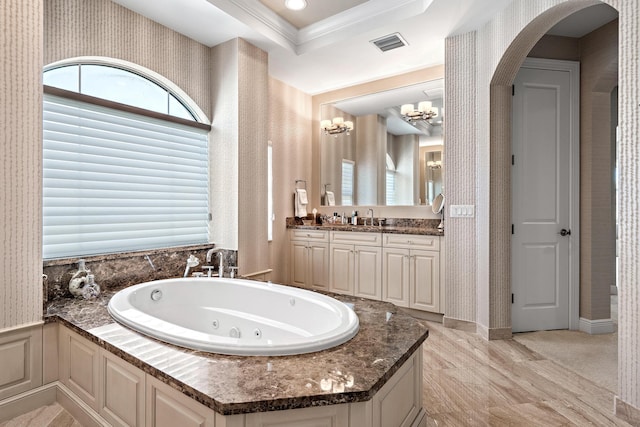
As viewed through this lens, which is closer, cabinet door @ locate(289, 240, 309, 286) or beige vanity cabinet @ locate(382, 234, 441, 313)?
beige vanity cabinet @ locate(382, 234, 441, 313)

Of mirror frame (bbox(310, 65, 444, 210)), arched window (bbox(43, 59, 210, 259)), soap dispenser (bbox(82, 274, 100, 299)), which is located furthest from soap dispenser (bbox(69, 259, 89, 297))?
mirror frame (bbox(310, 65, 444, 210))

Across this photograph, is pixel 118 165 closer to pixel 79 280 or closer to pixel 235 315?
pixel 79 280

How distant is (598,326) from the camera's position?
312 centimetres

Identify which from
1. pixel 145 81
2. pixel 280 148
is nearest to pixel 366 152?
pixel 280 148

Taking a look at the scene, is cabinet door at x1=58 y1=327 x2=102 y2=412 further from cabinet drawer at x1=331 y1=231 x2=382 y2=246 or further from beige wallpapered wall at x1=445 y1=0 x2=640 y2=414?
beige wallpapered wall at x1=445 y1=0 x2=640 y2=414

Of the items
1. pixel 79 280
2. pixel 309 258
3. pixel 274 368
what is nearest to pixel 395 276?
pixel 309 258

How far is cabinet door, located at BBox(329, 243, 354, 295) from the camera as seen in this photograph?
13.1ft

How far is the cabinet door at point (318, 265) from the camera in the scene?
13.7 ft

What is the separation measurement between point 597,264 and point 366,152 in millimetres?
2696

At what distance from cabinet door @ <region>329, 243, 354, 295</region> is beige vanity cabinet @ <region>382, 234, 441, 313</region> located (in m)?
0.42

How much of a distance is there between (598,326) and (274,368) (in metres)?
3.25

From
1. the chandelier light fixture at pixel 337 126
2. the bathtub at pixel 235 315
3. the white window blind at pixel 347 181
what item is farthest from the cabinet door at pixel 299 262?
the bathtub at pixel 235 315

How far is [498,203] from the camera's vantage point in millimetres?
3020

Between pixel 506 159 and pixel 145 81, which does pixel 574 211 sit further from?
pixel 145 81
